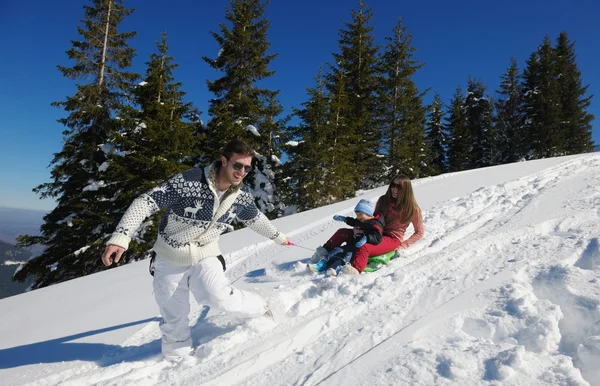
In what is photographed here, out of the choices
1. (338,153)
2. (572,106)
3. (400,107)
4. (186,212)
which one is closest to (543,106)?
(572,106)

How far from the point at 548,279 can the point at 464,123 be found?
29048 millimetres

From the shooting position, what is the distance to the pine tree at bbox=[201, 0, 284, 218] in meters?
14.1

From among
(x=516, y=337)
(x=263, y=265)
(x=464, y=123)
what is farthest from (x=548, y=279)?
(x=464, y=123)

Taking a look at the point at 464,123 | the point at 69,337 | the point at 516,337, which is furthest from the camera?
the point at 464,123

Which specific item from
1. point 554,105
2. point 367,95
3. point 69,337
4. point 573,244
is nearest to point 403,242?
point 573,244

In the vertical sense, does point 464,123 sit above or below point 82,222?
above

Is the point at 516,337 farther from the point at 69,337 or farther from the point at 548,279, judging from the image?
the point at 69,337

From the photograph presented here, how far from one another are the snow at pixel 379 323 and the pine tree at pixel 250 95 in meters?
9.60

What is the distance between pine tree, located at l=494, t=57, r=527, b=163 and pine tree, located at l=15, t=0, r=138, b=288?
27.3 metres

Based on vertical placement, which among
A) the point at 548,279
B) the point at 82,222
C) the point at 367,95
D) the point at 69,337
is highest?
the point at 367,95

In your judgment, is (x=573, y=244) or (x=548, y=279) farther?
(x=573, y=244)

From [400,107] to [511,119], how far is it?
57.8 ft

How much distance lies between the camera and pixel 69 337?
3135 mm

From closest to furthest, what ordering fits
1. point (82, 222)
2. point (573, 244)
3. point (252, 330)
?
point (252, 330) < point (573, 244) < point (82, 222)
